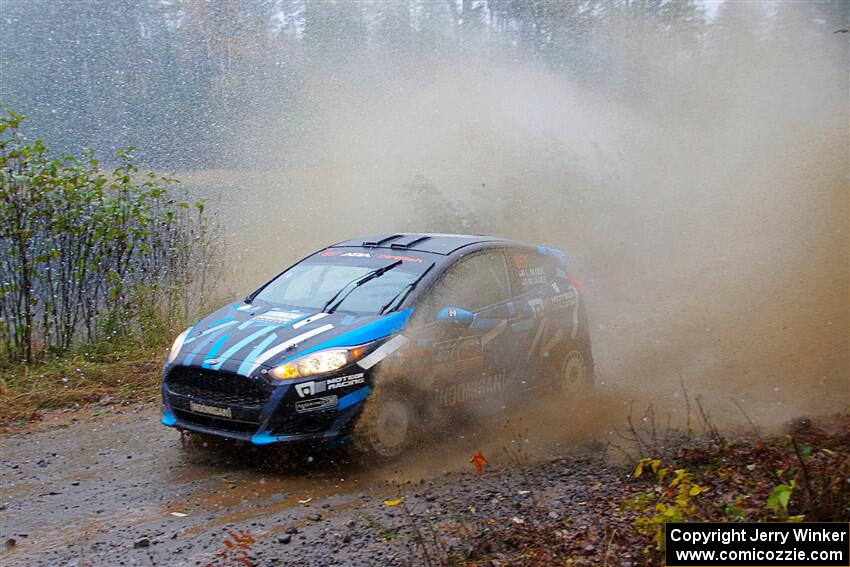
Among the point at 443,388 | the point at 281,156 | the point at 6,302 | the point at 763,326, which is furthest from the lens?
the point at 281,156

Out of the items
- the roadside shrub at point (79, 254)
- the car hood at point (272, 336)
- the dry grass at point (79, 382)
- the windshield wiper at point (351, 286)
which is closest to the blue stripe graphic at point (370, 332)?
the car hood at point (272, 336)

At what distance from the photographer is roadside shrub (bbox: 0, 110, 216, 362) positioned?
8.27 meters

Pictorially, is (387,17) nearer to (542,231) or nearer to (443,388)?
(542,231)

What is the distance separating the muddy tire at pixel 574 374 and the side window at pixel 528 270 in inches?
29.3

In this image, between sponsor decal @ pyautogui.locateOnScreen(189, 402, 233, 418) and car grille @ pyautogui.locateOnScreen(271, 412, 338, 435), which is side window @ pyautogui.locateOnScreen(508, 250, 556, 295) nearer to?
car grille @ pyautogui.locateOnScreen(271, 412, 338, 435)

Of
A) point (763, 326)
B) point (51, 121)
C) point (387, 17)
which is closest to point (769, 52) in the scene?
point (387, 17)

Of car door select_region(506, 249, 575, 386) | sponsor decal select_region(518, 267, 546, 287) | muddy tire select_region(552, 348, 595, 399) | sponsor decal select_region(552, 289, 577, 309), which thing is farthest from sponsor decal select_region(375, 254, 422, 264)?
muddy tire select_region(552, 348, 595, 399)

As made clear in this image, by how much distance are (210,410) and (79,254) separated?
3699 mm

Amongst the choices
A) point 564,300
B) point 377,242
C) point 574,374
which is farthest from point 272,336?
point 574,374

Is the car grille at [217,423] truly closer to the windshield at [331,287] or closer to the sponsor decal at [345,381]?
the sponsor decal at [345,381]

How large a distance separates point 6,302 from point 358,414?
4614 millimetres

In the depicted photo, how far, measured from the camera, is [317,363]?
577 cm

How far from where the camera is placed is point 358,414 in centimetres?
580

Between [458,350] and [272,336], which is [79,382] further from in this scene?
[458,350]
